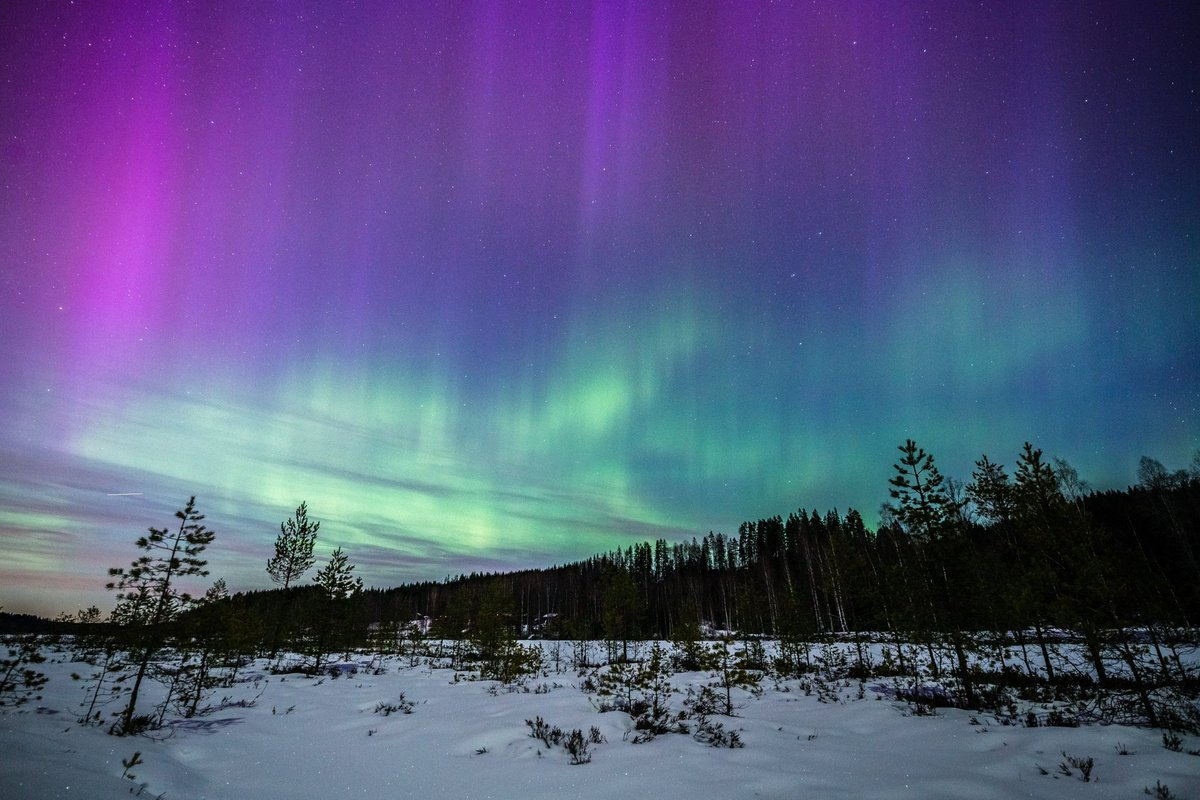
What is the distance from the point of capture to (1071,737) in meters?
10.1

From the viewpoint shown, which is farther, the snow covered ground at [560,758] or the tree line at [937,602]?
the tree line at [937,602]

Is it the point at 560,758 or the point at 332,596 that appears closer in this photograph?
the point at 560,758

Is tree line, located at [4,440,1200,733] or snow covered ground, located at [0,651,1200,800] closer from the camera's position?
snow covered ground, located at [0,651,1200,800]

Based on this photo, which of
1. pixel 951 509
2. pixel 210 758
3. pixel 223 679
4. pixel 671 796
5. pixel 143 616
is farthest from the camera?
pixel 223 679

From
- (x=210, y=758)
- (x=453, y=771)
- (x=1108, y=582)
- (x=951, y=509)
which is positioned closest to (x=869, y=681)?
(x=951, y=509)

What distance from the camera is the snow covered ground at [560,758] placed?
7.91 meters

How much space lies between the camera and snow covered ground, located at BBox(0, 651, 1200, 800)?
26.0 ft

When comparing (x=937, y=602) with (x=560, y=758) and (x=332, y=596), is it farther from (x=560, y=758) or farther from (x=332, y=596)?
(x=332, y=596)

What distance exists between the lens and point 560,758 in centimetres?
1022

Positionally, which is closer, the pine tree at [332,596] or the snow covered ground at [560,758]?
the snow covered ground at [560,758]

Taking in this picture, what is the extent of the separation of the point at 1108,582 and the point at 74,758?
26950 millimetres

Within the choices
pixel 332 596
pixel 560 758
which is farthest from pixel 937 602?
pixel 332 596

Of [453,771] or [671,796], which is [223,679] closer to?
[453,771]

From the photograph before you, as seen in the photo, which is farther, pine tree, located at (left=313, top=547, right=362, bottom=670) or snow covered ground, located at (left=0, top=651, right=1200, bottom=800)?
pine tree, located at (left=313, top=547, right=362, bottom=670)
